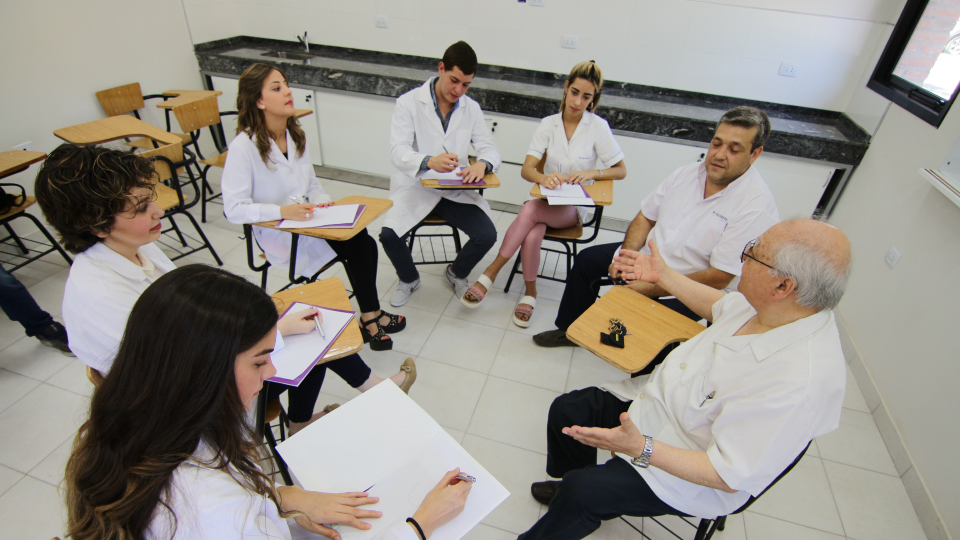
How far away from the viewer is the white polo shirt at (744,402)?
1163 mm

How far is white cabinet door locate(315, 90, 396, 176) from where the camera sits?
4.00m

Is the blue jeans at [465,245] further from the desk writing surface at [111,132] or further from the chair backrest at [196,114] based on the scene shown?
the chair backrest at [196,114]

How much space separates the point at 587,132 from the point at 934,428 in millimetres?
2191

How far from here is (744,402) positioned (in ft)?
4.01

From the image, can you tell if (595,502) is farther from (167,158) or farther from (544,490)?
(167,158)

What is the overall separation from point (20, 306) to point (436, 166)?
222 centimetres

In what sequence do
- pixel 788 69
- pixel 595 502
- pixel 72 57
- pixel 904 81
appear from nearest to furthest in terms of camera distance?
pixel 595 502 < pixel 904 81 < pixel 72 57 < pixel 788 69

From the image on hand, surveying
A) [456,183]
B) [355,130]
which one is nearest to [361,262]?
[456,183]

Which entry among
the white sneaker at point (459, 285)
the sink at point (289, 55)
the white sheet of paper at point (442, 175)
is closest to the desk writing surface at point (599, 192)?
the white sheet of paper at point (442, 175)

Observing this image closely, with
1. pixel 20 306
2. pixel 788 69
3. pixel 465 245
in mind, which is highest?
pixel 788 69

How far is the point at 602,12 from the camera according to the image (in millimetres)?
3584

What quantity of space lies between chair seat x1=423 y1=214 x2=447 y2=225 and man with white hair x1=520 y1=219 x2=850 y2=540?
1.62 m

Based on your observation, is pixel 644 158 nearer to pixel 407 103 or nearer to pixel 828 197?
pixel 828 197

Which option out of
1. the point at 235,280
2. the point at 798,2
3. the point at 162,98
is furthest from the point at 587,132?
the point at 162,98
